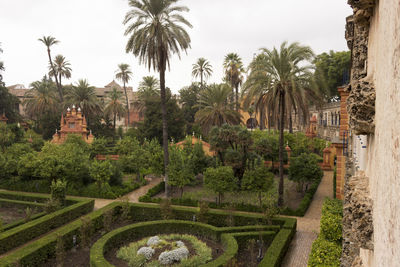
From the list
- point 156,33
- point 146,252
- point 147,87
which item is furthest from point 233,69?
point 146,252

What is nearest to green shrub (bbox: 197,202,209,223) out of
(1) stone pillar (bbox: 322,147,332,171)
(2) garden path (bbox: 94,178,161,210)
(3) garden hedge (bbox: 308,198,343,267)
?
(2) garden path (bbox: 94,178,161,210)

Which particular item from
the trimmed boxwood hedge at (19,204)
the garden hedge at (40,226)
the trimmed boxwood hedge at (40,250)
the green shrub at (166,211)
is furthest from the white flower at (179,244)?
the trimmed boxwood hedge at (19,204)

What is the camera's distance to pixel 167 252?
1145 centimetres

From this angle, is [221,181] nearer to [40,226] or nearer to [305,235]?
[305,235]

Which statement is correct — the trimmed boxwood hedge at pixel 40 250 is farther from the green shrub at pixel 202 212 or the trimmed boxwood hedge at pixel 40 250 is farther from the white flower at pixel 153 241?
the green shrub at pixel 202 212

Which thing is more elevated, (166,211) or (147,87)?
(147,87)

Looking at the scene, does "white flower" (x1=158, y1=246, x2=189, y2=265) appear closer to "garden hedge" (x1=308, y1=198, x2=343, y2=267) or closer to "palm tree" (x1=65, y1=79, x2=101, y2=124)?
"garden hedge" (x1=308, y1=198, x2=343, y2=267)

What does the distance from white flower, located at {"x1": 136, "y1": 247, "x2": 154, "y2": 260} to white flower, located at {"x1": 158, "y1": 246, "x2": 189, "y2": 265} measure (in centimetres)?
57

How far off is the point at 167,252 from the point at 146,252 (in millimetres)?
894

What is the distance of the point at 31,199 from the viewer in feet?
62.1

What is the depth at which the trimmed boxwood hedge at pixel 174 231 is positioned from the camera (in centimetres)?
1129

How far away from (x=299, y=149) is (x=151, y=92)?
2587 cm

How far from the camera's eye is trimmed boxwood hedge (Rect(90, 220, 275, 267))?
1129 centimetres

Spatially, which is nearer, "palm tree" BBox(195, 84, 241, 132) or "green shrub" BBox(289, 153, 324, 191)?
"green shrub" BBox(289, 153, 324, 191)
